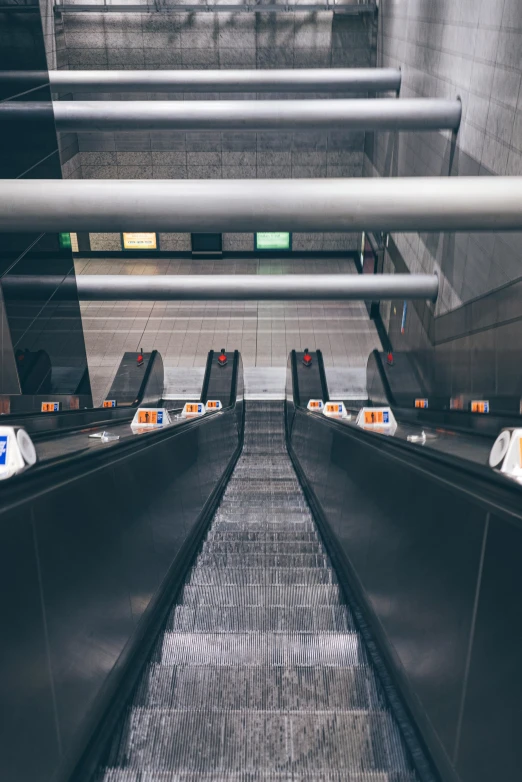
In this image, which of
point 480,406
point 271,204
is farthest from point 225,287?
point 271,204

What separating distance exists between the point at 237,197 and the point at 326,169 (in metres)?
16.7

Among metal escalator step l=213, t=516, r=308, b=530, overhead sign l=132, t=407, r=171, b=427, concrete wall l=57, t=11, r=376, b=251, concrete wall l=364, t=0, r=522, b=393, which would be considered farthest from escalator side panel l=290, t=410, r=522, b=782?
concrete wall l=57, t=11, r=376, b=251

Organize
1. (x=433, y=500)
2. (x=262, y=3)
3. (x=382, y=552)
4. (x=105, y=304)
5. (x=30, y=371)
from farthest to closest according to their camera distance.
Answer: (x=105, y=304)
(x=262, y=3)
(x=30, y=371)
(x=382, y=552)
(x=433, y=500)

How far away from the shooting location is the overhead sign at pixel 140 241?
72.5ft

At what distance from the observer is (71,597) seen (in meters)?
2.29

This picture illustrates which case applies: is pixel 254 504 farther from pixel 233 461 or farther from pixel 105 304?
pixel 105 304

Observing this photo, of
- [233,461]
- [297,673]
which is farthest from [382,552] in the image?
[233,461]

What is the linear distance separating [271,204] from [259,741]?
4.95 m

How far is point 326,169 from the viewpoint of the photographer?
70.8 ft

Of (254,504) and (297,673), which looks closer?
(297,673)

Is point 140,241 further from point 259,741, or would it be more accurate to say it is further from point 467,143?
point 259,741

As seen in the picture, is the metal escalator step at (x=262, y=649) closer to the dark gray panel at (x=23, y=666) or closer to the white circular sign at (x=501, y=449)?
the dark gray panel at (x=23, y=666)

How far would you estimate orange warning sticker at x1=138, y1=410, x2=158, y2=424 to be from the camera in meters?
6.86

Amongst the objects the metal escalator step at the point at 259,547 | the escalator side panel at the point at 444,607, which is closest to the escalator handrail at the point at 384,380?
the metal escalator step at the point at 259,547
